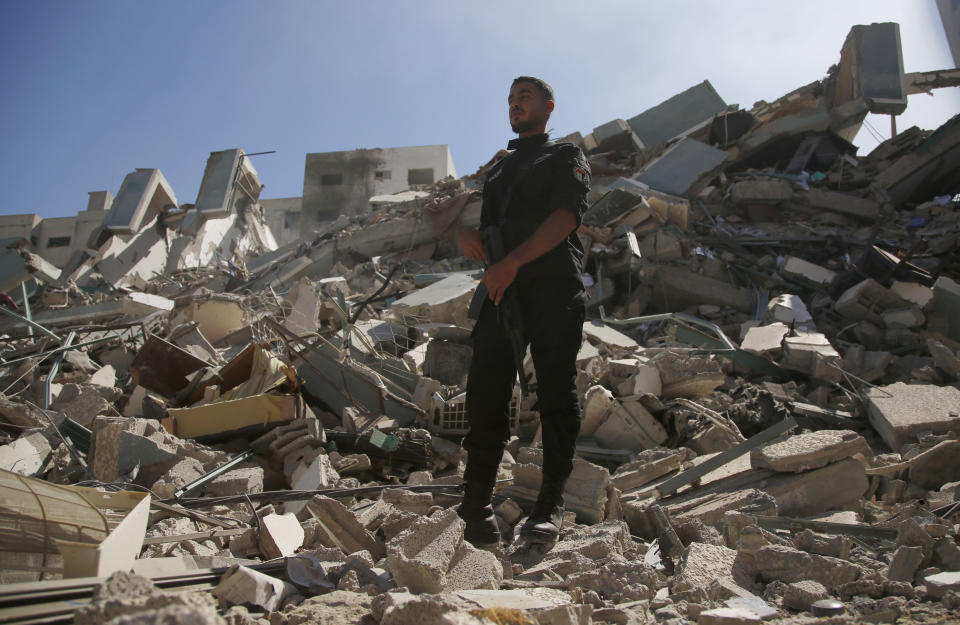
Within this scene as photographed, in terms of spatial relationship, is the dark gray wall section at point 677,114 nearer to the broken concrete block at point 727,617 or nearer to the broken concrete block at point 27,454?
the broken concrete block at point 27,454

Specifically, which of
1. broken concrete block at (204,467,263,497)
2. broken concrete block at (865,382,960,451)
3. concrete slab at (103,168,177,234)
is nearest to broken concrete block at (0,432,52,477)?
broken concrete block at (204,467,263,497)

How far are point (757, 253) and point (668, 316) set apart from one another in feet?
12.3

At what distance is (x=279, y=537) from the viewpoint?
2236 millimetres

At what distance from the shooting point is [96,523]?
1807 mm

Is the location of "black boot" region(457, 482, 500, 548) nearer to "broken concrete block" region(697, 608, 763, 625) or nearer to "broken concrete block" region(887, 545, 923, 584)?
"broken concrete block" region(697, 608, 763, 625)

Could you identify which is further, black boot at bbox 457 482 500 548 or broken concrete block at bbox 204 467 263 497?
broken concrete block at bbox 204 467 263 497

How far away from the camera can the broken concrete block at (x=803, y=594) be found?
175 cm

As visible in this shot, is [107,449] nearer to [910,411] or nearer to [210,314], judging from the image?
[210,314]

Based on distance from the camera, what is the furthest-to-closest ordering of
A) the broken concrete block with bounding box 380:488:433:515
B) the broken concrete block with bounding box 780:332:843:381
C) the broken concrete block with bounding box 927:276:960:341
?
the broken concrete block with bounding box 927:276:960:341
the broken concrete block with bounding box 780:332:843:381
the broken concrete block with bounding box 380:488:433:515

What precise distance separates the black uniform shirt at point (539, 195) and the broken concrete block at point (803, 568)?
1.08 metres

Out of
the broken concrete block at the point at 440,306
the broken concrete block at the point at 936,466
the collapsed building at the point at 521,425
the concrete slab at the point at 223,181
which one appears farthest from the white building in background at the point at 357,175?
the broken concrete block at the point at 936,466

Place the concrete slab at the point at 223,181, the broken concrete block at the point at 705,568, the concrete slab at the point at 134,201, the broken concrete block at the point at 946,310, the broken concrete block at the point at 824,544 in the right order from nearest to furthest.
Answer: the broken concrete block at the point at 705,568 < the broken concrete block at the point at 824,544 < the broken concrete block at the point at 946,310 < the concrete slab at the point at 134,201 < the concrete slab at the point at 223,181

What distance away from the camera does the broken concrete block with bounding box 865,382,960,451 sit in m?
3.96

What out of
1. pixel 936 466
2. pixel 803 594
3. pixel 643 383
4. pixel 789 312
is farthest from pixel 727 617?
pixel 789 312
